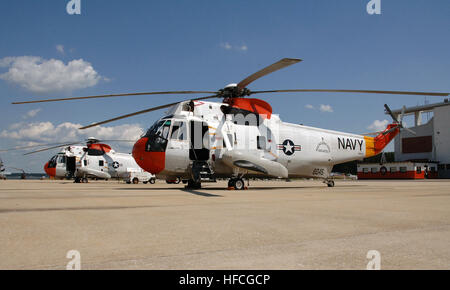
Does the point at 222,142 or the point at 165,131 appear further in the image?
the point at 222,142

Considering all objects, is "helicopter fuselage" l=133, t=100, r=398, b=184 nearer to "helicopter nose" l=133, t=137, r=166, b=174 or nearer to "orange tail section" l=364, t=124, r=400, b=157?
"helicopter nose" l=133, t=137, r=166, b=174

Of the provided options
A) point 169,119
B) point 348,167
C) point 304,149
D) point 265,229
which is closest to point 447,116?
point 348,167

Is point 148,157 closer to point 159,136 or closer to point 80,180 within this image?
point 159,136

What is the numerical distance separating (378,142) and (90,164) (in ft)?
96.2

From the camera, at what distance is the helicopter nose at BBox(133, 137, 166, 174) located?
653 inches

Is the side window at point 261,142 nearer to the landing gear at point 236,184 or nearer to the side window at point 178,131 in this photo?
the landing gear at point 236,184

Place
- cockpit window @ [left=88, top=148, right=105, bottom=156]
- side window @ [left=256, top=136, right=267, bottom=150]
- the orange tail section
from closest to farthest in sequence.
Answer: side window @ [left=256, top=136, right=267, bottom=150]
the orange tail section
cockpit window @ [left=88, top=148, right=105, bottom=156]

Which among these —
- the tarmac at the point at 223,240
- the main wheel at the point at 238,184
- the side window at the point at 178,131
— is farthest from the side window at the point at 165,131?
the tarmac at the point at 223,240

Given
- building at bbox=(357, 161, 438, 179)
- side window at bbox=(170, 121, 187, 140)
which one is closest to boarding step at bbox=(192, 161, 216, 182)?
side window at bbox=(170, 121, 187, 140)

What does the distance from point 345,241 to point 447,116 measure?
70325 mm

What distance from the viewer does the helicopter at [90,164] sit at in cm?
3603

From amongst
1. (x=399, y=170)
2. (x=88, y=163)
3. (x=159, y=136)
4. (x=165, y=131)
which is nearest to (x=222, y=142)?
(x=165, y=131)

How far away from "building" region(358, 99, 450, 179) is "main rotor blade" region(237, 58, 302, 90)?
48222mm

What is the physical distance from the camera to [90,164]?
36.4 meters
